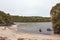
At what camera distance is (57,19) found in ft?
170

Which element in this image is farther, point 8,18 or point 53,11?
point 8,18

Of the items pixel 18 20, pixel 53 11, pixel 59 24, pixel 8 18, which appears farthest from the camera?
pixel 18 20

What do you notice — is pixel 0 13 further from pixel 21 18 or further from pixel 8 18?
pixel 21 18

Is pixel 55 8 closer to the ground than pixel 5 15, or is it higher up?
higher up

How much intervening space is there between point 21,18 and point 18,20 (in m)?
4.76

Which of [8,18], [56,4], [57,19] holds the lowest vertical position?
[8,18]

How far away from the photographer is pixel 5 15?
352ft

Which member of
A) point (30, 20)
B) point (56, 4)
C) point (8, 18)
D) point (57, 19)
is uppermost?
point (56, 4)

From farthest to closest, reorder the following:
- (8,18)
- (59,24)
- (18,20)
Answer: (18,20), (8,18), (59,24)

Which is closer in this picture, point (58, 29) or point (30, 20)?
point (58, 29)

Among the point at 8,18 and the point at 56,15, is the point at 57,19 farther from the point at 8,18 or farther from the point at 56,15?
the point at 8,18

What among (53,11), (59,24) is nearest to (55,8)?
(53,11)

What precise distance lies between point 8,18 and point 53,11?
54472 millimetres

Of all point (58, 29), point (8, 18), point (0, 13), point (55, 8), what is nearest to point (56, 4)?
point (55, 8)
